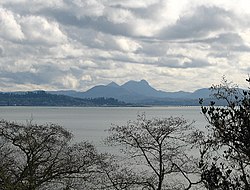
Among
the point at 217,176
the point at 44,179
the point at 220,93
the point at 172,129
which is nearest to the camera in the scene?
the point at 217,176

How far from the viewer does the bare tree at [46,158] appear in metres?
20.8

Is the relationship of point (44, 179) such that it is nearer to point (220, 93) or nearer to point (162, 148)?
point (162, 148)

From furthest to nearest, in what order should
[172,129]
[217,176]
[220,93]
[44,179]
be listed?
[172,129] < [44,179] < [220,93] < [217,176]

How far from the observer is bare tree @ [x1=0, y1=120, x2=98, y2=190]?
2080 cm

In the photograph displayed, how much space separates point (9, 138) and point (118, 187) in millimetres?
5980

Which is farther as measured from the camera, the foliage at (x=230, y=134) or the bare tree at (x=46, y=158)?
the bare tree at (x=46, y=158)

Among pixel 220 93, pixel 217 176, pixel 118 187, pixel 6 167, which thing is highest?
pixel 220 93

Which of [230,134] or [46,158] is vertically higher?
[230,134]

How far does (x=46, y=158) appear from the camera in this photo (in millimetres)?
22125

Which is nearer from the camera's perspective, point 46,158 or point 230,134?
point 230,134

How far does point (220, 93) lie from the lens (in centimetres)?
1348

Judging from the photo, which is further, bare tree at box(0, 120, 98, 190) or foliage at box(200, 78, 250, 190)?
bare tree at box(0, 120, 98, 190)

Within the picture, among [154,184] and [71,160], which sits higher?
[71,160]

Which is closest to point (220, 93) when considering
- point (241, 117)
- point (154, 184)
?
point (241, 117)
